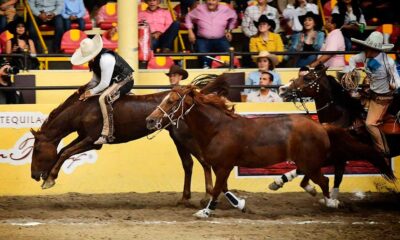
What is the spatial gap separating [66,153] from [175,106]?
173 centimetres

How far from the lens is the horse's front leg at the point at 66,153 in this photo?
40.5 ft

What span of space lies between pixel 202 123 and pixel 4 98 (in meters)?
3.94

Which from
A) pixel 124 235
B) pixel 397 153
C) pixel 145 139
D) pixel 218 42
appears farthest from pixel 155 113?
pixel 218 42

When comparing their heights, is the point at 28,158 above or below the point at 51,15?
below

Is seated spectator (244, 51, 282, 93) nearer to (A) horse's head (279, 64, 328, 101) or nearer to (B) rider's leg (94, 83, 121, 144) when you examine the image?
(A) horse's head (279, 64, 328, 101)

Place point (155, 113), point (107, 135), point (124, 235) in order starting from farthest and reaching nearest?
point (107, 135) < point (155, 113) < point (124, 235)

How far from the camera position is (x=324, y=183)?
1205cm

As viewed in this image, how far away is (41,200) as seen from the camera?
523 inches

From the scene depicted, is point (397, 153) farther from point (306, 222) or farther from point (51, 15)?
point (51, 15)

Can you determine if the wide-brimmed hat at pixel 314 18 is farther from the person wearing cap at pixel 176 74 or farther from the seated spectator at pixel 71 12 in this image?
the seated spectator at pixel 71 12

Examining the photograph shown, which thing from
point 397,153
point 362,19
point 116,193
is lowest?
point 116,193

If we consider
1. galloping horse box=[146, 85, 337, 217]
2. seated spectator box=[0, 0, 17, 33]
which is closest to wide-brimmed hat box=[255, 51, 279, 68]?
galloping horse box=[146, 85, 337, 217]

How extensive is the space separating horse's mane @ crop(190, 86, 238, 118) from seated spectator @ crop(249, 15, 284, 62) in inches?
155

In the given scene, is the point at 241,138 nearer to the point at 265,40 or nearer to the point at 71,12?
the point at 265,40
